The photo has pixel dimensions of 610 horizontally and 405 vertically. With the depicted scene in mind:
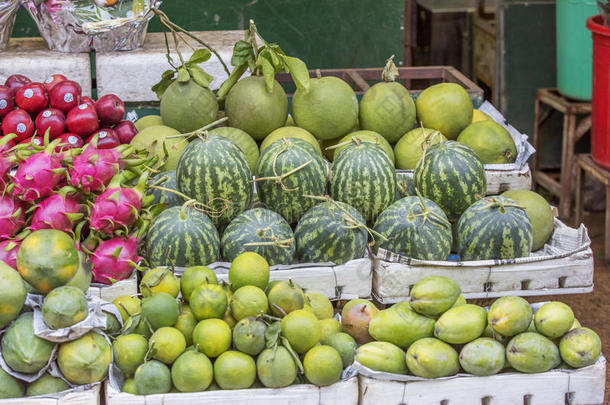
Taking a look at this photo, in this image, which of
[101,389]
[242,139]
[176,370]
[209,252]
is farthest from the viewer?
[242,139]

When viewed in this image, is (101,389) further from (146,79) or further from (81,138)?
(146,79)

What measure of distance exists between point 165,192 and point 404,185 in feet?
2.47

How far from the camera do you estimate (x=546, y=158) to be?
5234 millimetres

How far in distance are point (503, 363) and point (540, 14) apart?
12.8 feet

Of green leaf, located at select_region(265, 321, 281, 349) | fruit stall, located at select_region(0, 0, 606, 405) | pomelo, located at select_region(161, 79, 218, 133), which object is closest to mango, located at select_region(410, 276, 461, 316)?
fruit stall, located at select_region(0, 0, 606, 405)

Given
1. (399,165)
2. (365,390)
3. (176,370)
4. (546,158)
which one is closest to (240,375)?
(176,370)

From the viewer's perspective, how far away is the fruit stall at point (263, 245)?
172 centimetres

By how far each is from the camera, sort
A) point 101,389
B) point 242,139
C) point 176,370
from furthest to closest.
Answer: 1. point 242,139
2. point 101,389
3. point 176,370

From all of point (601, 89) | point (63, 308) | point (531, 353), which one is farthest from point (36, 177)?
point (601, 89)

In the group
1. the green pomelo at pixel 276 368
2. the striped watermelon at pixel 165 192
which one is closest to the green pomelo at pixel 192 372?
the green pomelo at pixel 276 368

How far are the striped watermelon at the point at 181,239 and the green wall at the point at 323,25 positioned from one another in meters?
2.50

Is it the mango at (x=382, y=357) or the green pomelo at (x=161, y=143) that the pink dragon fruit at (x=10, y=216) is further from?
the mango at (x=382, y=357)

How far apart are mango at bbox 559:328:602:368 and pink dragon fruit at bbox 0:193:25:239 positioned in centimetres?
141

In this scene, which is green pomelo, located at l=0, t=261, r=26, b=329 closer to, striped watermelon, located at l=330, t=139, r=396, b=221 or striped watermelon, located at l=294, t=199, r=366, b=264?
striped watermelon, located at l=294, t=199, r=366, b=264
